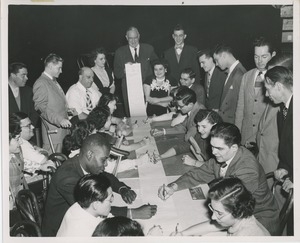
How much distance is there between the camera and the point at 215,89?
242cm

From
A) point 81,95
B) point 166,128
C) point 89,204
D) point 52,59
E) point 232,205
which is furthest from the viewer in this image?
point 166,128

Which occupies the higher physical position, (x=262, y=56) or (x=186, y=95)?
(x=262, y=56)

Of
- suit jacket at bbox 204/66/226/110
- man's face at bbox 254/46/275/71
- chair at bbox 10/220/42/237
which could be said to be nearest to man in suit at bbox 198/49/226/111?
suit jacket at bbox 204/66/226/110

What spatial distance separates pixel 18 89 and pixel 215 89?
3.84 ft

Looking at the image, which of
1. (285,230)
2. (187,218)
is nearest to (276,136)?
(285,230)

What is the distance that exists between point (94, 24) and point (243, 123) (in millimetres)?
1052

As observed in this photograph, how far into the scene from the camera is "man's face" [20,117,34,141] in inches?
88.8

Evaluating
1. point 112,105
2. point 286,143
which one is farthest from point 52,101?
point 286,143

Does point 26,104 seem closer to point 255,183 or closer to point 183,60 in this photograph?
point 183,60

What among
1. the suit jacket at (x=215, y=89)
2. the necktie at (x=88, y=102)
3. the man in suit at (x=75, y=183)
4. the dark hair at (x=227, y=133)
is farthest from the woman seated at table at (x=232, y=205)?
the necktie at (x=88, y=102)

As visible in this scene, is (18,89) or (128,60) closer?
(18,89)

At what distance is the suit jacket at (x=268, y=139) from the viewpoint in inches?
89.2

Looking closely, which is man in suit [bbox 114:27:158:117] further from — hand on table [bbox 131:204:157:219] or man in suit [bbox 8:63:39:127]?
hand on table [bbox 131:204:157:219]

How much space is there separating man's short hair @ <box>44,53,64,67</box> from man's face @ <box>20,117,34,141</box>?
351 millimetres
